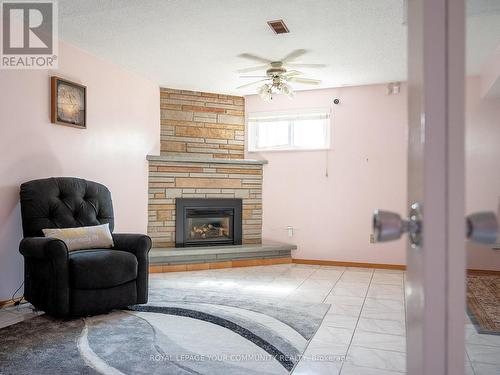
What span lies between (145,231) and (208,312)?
7.31 feet

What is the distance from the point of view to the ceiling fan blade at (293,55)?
3.86m

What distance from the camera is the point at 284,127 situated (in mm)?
5449

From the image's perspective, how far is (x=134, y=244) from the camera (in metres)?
3.13

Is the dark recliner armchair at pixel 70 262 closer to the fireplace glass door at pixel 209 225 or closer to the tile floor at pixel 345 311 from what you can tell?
the tile floor at pixel 345 311

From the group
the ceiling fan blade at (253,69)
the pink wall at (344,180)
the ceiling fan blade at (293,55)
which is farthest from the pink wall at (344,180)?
the ceiling fan blade at (293,55)

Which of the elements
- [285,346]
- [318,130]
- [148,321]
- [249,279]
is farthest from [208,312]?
[318,130]

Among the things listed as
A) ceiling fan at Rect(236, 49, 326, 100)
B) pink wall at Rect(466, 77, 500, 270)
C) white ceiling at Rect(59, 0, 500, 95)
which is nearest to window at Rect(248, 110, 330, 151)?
white ceiling at Rect(59, 0, 500, 95)

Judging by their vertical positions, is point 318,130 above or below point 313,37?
below

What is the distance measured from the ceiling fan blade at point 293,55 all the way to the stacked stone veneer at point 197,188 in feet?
5.63

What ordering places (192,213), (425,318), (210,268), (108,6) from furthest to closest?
(192,213) < (210,268) < (108,6) < (425,318)

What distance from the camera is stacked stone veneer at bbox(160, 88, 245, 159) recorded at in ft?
17.2

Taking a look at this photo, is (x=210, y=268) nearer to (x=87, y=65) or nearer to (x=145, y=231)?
(x=145, y=231)

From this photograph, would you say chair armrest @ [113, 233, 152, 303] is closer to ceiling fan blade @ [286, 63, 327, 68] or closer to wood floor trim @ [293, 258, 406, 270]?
ceiling fan blade @ [286, 63, 327, 68]

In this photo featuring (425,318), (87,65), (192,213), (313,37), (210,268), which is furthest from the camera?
(192,213)
